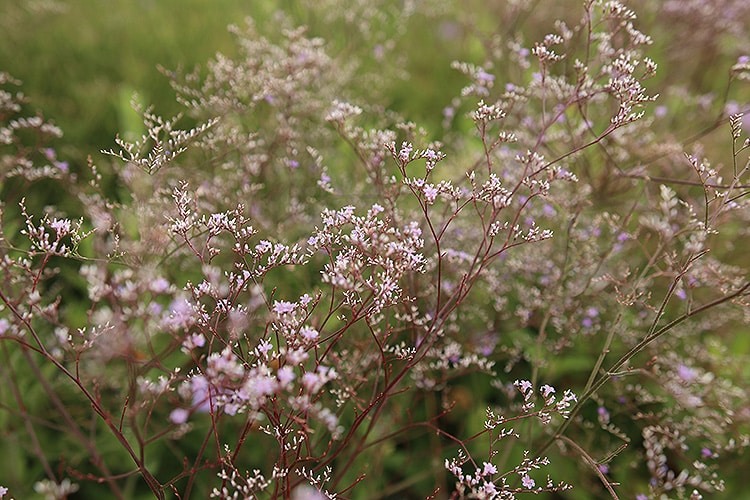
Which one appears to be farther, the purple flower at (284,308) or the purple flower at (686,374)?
the purple flower at (686,374)

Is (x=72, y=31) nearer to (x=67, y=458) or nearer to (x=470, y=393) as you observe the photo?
(x=67, y=458)

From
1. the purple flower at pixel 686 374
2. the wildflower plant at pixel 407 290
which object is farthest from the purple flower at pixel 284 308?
the purple flower at pixel 686 374

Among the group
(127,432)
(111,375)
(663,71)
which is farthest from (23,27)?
(663,71)

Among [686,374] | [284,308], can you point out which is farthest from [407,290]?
[686,374]

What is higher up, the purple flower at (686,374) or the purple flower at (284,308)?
the purple flower at (686,374)

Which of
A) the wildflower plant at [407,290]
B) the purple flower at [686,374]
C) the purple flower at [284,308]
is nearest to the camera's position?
the purple flower at [284,308]

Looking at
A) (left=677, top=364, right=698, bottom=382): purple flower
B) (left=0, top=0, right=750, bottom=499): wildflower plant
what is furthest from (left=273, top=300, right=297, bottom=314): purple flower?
(left=677, top=364, right=698, bottom=382): purple flower

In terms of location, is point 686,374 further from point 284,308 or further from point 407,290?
point 284,308

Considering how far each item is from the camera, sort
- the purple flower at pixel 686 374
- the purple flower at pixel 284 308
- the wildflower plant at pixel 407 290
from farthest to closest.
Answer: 1. the purple flower at pixel 686 374
2. the wildflower plant at pixel 407 290
3. the purple flower at pixel 284 308

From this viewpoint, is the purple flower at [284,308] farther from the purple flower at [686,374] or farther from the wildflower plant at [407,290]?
the purple flower at [686,374]

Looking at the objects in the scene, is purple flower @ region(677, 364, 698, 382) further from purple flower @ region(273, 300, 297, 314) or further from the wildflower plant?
purple flower @ region(273, 300, 297, 314)

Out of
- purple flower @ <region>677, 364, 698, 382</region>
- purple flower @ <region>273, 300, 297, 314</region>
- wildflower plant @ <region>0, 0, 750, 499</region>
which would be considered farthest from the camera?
purple flower @ <region>677, 364, 698, 382</region>
